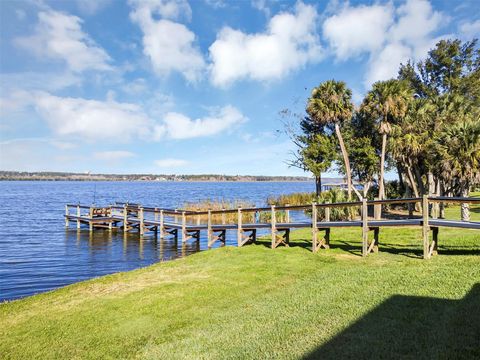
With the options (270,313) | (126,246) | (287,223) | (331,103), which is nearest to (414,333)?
(270,313)

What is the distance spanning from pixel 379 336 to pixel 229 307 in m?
3.56

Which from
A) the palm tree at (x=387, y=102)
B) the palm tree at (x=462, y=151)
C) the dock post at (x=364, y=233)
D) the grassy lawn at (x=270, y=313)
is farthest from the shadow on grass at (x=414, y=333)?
the palm tree at (x=387, y=102)

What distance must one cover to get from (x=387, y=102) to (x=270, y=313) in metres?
26.4

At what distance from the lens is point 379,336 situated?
19.1ft

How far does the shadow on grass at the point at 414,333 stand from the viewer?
17.1 ft

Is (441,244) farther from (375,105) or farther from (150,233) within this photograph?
(150,233)

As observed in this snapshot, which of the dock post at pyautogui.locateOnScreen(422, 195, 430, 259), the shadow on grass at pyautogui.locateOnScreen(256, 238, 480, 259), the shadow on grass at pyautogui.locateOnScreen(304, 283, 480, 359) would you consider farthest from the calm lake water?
the dock post at pyautogui.locateOnScreen(422, 195, 430, 259)

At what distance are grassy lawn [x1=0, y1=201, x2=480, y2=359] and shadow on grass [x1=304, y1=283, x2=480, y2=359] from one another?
16 millimetres

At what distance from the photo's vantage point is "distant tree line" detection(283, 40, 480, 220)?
23.7m

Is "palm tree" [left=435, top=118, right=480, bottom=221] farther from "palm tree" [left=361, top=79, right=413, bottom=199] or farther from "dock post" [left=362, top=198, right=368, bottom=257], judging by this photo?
"dock post" [left=362, top=198, right=368, bottom=257]

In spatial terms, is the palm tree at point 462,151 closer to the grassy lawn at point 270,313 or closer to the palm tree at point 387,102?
the palm tree at point 387,102

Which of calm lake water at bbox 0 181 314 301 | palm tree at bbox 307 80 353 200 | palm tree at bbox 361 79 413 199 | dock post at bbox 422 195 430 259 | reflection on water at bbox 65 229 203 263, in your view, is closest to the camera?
dock post at bbox 422 195 430 259

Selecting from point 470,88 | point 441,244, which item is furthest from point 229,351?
point 470,88

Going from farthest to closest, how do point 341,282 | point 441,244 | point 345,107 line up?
point 345,107 → point 441,244 → point 341,282
